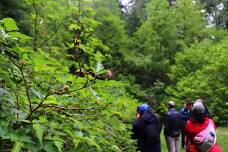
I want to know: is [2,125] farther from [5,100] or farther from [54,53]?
[54,53]

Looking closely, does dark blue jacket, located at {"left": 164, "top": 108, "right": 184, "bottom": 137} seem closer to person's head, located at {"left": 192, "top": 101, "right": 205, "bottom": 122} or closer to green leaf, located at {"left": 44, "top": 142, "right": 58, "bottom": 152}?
person's head, located at {"left": 192, "top": 101, "right": 205, "bottom": 122}

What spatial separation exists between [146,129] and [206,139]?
1.68m

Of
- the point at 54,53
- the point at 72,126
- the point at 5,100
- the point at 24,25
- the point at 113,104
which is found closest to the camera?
the point at 5,100

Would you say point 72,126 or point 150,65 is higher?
point 72,126

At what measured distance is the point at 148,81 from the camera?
109 feet

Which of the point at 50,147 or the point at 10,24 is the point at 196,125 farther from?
the point at 10,24

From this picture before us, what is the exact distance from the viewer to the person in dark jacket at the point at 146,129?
265 inches

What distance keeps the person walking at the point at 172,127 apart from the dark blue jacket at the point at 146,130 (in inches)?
80.1

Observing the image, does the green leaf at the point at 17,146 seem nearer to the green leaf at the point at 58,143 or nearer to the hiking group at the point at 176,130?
the green leaf at the point at 58,143

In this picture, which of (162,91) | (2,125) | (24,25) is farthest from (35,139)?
(162,91)

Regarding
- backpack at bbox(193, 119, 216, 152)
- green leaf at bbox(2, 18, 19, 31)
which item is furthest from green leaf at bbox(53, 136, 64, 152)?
backpack at bbox(193, 119, 216, 152)

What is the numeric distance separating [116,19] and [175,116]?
2448 centimetres

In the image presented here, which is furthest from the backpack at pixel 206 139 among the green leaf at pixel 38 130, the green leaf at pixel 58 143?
the green leaf at pixel 38 130

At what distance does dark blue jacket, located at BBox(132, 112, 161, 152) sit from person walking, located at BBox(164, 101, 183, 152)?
204cm
